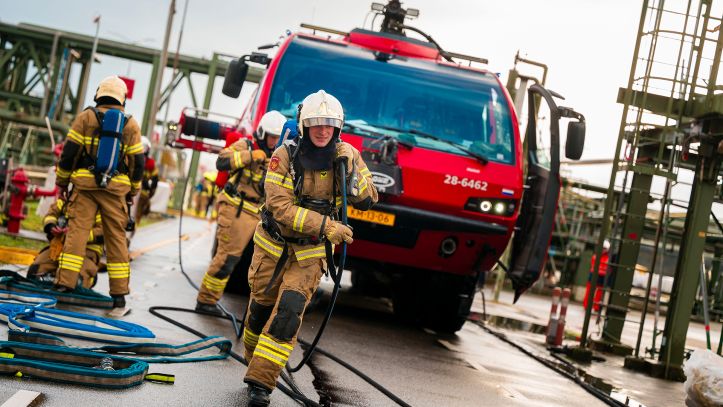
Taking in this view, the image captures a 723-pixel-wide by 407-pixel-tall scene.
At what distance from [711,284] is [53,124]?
33944 millimetres

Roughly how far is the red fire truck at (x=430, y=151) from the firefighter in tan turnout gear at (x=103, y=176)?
1889mm

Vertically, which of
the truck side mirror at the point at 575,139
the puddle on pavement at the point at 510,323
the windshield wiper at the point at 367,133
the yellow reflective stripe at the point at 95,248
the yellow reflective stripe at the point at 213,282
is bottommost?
the puddle on pavement at the point at 510,323

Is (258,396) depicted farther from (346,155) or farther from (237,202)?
(237,202)

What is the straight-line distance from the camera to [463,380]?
28.9 feet

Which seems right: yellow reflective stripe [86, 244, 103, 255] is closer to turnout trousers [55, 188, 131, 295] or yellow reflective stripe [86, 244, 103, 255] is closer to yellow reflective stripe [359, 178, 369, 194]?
turnout trousers [55, 188, 131, 295]

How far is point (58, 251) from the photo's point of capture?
30.9 feet

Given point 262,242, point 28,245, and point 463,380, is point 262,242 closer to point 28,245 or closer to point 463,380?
point 463,380

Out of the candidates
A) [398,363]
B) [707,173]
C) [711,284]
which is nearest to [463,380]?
[398,363]

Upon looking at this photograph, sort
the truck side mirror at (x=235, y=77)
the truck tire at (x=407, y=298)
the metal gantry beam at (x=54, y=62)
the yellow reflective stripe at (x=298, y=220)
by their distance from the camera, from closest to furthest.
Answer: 1. the yellow reflective stripe at (x=298, y=220)
2. the truck side mirror at (x=235, y=77)
3. the truck tire at (x=407, y=298)
4. the metal gantry beam at (x=54, y=62)

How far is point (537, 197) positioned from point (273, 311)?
552 cm

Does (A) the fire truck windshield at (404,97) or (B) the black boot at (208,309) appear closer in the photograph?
(B) the black boot at (208,309)

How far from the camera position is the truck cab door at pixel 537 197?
10.3m

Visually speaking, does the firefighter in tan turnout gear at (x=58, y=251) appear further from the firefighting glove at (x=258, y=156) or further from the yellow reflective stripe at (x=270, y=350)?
the yellow reflective stripe at (x=270, y=350)

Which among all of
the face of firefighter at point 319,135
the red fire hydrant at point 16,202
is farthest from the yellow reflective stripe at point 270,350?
the red fire hydrant at point 16,202
